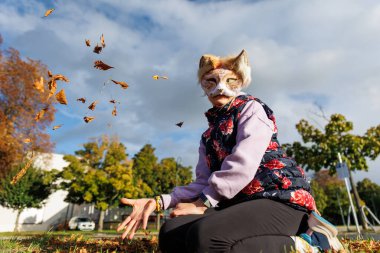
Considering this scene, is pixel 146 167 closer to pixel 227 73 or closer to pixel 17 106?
pixel 17 106

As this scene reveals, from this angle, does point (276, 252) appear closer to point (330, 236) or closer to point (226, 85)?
point (330, 236)

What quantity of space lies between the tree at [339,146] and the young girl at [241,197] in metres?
15.1

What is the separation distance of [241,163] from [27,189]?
34.0 m

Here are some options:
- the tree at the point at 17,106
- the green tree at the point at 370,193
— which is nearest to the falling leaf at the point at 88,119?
the tree at the point at 17,106

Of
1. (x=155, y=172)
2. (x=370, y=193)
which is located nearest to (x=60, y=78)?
(x=155, y=172)

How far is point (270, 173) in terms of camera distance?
2.05 metres

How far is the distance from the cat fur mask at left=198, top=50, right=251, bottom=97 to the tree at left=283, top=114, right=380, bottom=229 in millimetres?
14918

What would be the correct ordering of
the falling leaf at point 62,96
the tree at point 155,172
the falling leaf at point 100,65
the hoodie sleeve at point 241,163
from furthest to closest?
the tree at point 155,172 < the falling leaf at point 100,65 < the falling leaf at point 62,96 < the hoodie sleeve at point 241,163

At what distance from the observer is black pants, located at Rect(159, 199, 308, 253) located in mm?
1836

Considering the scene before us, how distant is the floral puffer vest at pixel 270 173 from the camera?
204cm

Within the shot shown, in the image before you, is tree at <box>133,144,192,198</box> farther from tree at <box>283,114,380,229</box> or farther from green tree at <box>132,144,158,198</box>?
tree at <box>283,114,380,229</box>

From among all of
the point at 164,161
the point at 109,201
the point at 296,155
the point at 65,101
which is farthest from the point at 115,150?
the point at 65,101

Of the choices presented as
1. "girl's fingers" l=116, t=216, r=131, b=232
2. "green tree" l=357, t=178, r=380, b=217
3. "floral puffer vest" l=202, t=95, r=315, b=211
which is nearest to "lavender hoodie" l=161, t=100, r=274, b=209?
"floral puffer vest" l=202, t=95, r=315, b=211

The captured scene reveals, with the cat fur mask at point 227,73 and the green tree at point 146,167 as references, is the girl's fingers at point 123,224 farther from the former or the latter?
the green tree at point 146,167
